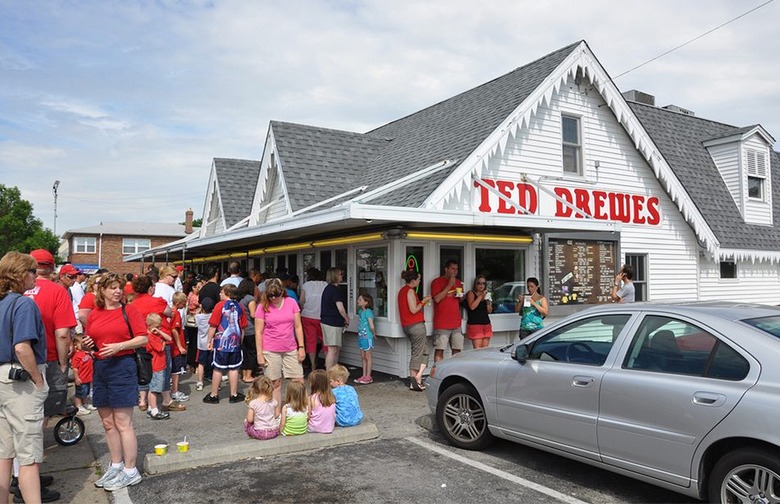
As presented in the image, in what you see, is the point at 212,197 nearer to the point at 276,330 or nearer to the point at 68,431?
the point at 276,330

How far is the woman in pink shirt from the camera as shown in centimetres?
688

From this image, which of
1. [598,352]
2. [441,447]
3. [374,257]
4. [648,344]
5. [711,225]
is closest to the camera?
[648,344]

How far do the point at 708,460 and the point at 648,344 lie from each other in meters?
0.93

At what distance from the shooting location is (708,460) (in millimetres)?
3996

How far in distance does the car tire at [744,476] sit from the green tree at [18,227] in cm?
5073

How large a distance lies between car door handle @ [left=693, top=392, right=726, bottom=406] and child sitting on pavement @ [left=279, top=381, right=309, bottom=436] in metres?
3.74

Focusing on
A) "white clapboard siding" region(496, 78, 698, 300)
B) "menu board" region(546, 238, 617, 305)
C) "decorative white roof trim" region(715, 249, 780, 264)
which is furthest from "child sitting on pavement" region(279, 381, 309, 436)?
"decorative white roof trim" region(715, 249, 780, 264)

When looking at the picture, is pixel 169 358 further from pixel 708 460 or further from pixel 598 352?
pixel 708 460

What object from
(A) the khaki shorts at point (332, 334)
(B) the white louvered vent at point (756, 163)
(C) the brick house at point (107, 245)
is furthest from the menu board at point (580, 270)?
(C) the brick house at point (107, 245)

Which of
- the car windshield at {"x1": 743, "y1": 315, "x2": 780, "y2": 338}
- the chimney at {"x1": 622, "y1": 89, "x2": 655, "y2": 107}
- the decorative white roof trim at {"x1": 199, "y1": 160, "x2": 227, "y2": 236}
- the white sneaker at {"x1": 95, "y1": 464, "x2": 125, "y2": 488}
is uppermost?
the chimney at {"x1": 622, "y1": 89, "x2": 655, "y2": 107}

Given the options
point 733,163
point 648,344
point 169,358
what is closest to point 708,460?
point 648,344

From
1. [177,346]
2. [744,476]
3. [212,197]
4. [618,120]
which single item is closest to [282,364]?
[177,346]

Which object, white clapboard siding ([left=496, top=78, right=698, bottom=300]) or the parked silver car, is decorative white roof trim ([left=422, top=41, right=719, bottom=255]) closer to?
white clapboard siding ([left=496, top=78, right=698, bottom=300])

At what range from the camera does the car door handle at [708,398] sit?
12.8ft
